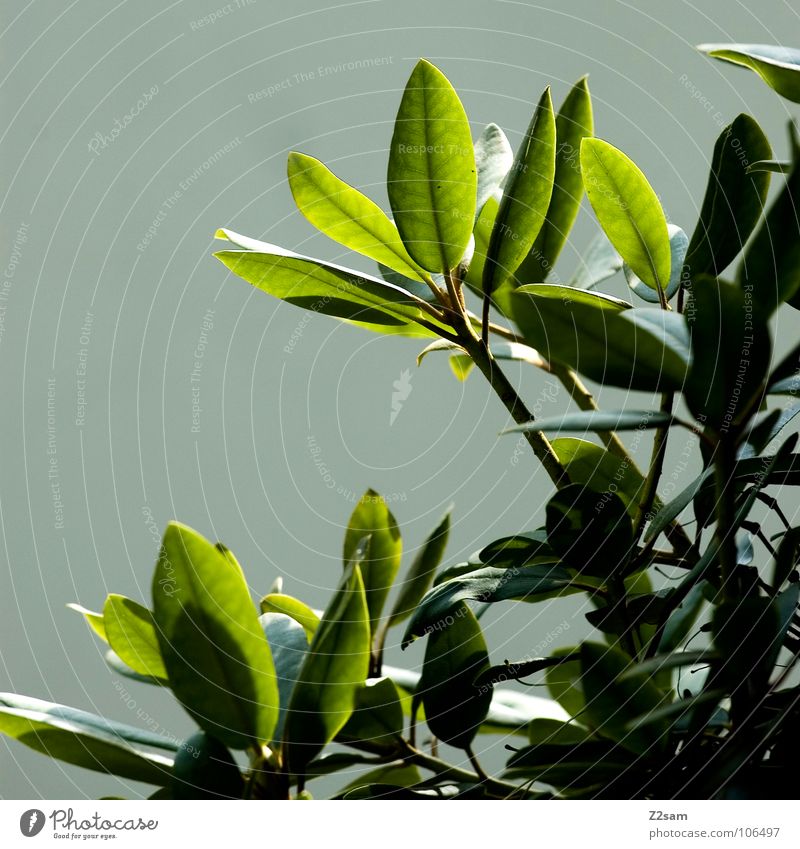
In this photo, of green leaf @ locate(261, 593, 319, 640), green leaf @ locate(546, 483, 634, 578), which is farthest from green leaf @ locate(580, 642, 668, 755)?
green leaf @ locate(261, 593, 319, 640)

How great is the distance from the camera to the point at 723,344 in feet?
0.79

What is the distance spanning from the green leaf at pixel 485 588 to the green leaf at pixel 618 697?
2.0 inches

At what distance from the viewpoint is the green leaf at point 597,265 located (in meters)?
0.44

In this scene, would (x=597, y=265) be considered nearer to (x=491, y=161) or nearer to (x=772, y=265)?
(x=491, y=161)

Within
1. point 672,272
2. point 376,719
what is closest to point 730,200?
point 672,272

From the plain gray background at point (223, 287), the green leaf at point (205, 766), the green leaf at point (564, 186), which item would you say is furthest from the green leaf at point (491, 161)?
the plain gray background at point (223, 287)

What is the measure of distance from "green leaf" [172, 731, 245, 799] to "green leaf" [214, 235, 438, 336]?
191 mm

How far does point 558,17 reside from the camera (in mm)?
881

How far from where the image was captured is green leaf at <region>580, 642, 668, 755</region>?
27 centimetres

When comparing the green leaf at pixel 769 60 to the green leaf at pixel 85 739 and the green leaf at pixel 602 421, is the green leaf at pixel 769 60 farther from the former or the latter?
the green leaf at pixel 85 739

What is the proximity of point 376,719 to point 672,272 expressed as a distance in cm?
24
